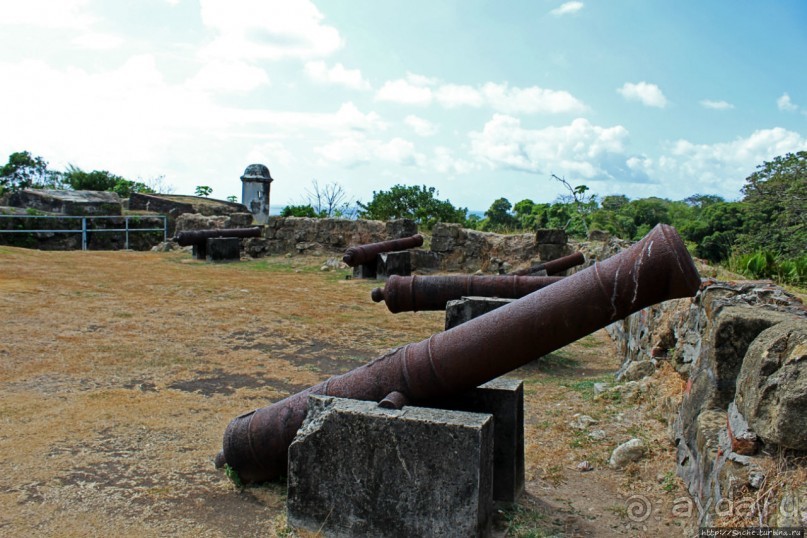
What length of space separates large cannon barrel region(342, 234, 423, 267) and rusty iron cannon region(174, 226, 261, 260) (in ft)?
13.3

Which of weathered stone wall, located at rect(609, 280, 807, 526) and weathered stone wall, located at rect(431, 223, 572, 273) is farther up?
weathered stone wall, located at rect(431, 223, 572, 273)

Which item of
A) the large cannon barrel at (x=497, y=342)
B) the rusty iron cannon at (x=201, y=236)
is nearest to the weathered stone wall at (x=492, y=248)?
the rusty iron cannon at (x=201, y=236)

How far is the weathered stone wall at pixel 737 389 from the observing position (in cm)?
275

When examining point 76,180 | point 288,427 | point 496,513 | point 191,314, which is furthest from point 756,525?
point 76,180

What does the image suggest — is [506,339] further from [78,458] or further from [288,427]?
[78,458]

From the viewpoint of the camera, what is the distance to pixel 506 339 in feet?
11.3

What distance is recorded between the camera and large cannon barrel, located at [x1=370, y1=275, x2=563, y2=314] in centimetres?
721

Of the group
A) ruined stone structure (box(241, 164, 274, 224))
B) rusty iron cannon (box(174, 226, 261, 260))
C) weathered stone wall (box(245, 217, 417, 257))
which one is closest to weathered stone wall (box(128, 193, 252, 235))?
ruined stone structure (box(241, 164, 274, 224))

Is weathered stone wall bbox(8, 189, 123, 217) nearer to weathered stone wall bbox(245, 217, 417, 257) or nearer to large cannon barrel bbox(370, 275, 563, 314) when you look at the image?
weathered stone wall bbox(245, 217, 417, 257)

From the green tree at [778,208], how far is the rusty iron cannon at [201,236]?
11069mm

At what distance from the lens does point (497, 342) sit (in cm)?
346

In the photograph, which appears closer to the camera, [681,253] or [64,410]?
[681,253]

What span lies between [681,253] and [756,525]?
115 cm

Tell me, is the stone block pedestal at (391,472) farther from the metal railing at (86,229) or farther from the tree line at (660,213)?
the metal railing at (86,229)
